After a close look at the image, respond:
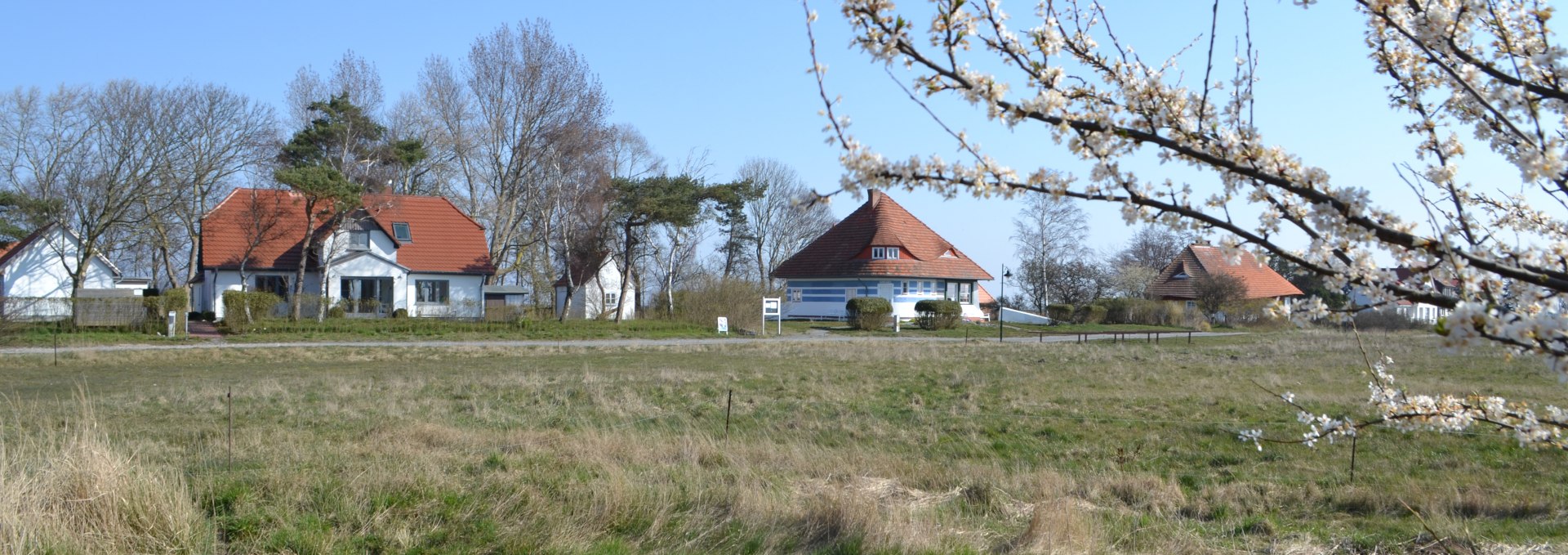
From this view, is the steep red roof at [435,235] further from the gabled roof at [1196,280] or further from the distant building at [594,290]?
the gabled roof at [1196,280]

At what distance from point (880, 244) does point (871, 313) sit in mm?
7559

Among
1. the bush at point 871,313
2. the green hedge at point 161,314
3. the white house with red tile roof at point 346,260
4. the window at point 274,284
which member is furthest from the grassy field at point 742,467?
the bush at point 871,313

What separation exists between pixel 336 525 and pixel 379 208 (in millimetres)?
37819

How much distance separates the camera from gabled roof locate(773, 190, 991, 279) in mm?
49438

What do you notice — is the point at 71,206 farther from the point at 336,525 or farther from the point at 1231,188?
the point at 1231,188

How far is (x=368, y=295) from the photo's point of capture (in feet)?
133

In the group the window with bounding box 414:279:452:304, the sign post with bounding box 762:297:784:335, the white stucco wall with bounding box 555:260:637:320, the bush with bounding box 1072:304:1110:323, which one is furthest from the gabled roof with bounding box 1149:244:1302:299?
the window with bounding box 414:279:452:304

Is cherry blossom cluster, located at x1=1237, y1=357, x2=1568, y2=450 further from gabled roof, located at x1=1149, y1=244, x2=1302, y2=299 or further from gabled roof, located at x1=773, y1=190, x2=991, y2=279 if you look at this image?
gabled roof, located at x1=1149, y1=244, x2=1302, y2=299

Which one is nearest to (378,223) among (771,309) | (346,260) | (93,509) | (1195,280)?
(346,260)

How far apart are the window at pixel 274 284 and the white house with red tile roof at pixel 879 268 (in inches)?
905

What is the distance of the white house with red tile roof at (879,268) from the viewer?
161 ft

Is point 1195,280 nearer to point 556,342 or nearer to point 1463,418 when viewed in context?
point 556,342

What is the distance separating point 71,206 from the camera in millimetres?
38938

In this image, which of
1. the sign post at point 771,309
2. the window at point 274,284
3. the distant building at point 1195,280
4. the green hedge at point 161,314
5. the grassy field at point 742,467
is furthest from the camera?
the distant building at point 1195,280
